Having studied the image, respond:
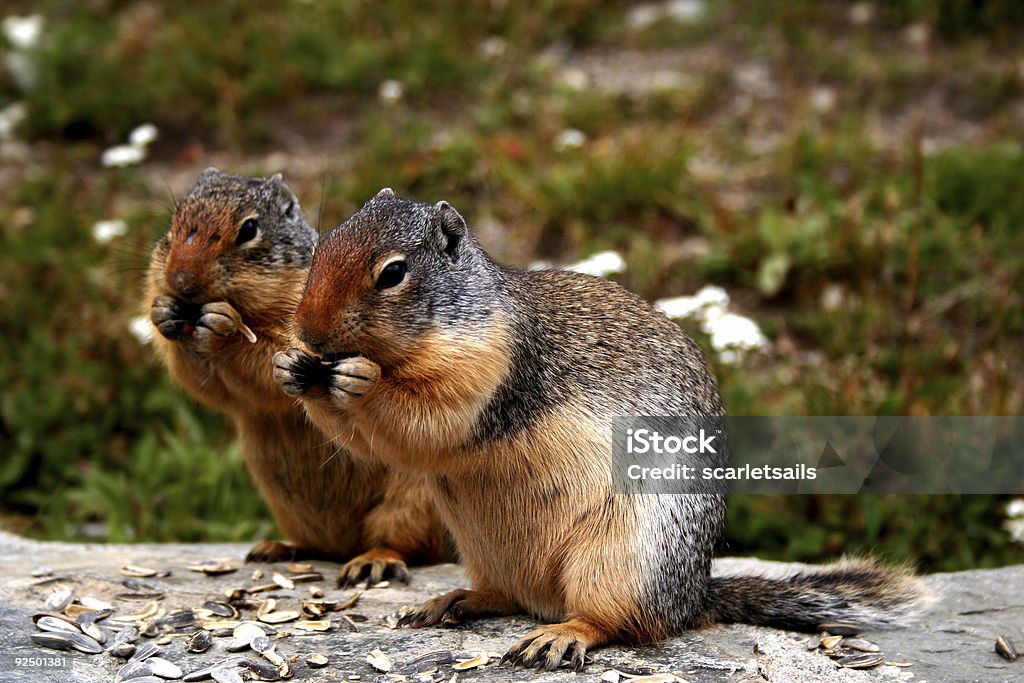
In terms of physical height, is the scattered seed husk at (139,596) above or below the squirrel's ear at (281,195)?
below

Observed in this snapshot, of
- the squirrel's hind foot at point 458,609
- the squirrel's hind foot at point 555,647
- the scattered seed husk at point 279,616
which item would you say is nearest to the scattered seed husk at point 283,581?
the scattered seed husk at point 279,616

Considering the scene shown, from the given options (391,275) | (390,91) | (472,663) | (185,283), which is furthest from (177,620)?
(390,91)

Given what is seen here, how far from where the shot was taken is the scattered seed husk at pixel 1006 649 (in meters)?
3.74

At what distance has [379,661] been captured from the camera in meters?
3.55

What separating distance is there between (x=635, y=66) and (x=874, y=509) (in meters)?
5.64

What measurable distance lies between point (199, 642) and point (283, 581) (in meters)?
0.70

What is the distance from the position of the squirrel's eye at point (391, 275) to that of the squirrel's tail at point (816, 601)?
1.54 m

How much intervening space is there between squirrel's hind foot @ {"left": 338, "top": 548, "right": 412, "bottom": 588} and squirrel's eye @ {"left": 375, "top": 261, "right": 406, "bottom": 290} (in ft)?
4.48

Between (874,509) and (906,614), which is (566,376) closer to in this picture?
(906,614)

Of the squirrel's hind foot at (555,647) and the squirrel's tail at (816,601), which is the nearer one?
the squirrel's hind foot at (555,647)

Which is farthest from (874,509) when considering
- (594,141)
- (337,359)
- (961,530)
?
(594,141)

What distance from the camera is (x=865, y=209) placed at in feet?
26.0

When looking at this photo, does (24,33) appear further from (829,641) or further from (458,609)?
(829,641)

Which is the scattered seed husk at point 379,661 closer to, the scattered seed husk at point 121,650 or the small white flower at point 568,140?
the scattered seed husk at point 121,650
